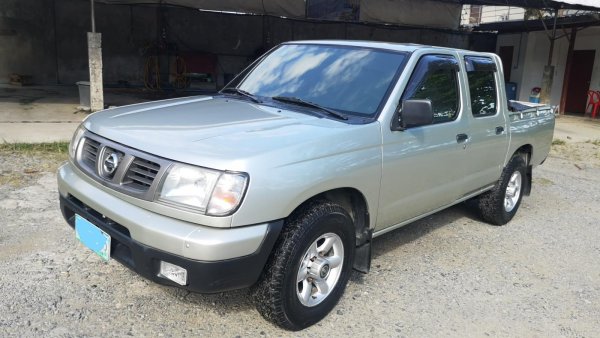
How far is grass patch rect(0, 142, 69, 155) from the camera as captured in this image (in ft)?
23.1

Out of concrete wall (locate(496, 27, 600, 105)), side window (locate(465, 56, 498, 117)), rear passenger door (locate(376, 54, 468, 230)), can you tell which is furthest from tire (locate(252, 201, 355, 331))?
concrete wall (locate(496, 27, 600, 105))

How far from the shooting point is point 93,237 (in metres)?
2.96

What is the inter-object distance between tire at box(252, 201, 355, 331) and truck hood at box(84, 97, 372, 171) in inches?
15.6

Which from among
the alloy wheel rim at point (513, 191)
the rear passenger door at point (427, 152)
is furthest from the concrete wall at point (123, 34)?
the rear passenger door at point (427, 152)

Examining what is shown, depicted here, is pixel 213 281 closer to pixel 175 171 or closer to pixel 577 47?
pixel 175 171

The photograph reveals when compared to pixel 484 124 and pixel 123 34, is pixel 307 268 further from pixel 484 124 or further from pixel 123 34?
pixel 123 34

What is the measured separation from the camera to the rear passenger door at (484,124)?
441 cm

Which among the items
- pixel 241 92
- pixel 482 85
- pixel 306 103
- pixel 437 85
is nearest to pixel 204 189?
pixel 306 103

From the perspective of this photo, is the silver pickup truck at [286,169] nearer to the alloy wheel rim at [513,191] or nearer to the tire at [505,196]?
the tire at [505,196]

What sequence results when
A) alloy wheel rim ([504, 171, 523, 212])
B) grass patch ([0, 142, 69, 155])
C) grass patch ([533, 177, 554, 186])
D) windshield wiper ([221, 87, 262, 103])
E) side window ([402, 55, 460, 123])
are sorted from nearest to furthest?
side window ([402, 55, 460, 123])
windshield wiper ([221, 87, 262, 103])
alloy wheel rim ([504, 171, 523, 212])
grass patch ([0, 142, 69, 155])
grass patch ([533, 177, 554, 186])

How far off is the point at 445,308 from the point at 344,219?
1.09 m

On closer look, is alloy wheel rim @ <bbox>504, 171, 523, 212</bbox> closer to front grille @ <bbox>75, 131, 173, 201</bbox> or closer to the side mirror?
the side mirror

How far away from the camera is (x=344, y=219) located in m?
3.14

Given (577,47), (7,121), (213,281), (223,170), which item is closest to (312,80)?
(223,170)
